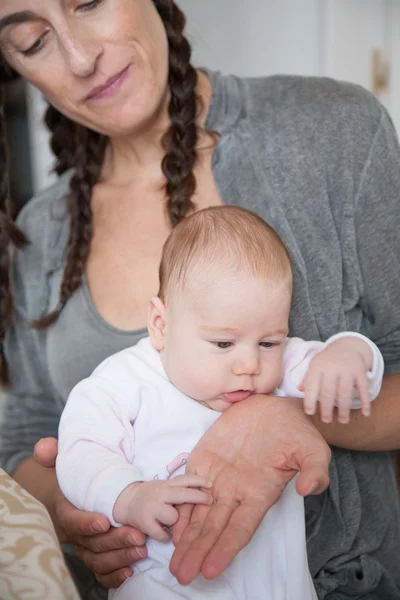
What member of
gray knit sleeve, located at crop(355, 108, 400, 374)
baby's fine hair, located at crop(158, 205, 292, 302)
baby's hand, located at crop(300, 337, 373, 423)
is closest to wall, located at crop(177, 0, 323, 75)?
gray knit sleeve, located at crop(355, 108, 400, 374)

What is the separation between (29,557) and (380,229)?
0.83 m

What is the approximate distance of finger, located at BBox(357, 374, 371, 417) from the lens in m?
0.97

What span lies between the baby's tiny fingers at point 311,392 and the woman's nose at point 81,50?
0.61 metres

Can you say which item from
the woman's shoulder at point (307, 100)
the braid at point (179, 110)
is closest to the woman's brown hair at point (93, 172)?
the braid at point (179, 110)

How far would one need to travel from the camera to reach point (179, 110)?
138 centimetres

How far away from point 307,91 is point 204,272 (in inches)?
20.1

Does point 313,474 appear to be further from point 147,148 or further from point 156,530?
point 147,148

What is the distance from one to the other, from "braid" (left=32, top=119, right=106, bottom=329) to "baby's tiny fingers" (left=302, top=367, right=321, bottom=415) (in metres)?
0.54

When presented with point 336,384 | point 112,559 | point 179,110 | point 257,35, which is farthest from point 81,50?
point 257,35

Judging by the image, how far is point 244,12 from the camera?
262 centimetres

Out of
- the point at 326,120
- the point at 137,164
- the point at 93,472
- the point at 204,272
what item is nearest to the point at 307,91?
the point at 326,120

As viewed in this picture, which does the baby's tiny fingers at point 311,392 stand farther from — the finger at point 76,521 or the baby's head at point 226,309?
the finger at point 76,521

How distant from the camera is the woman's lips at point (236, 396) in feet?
3.39

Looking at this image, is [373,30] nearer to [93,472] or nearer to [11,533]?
[93,472]
